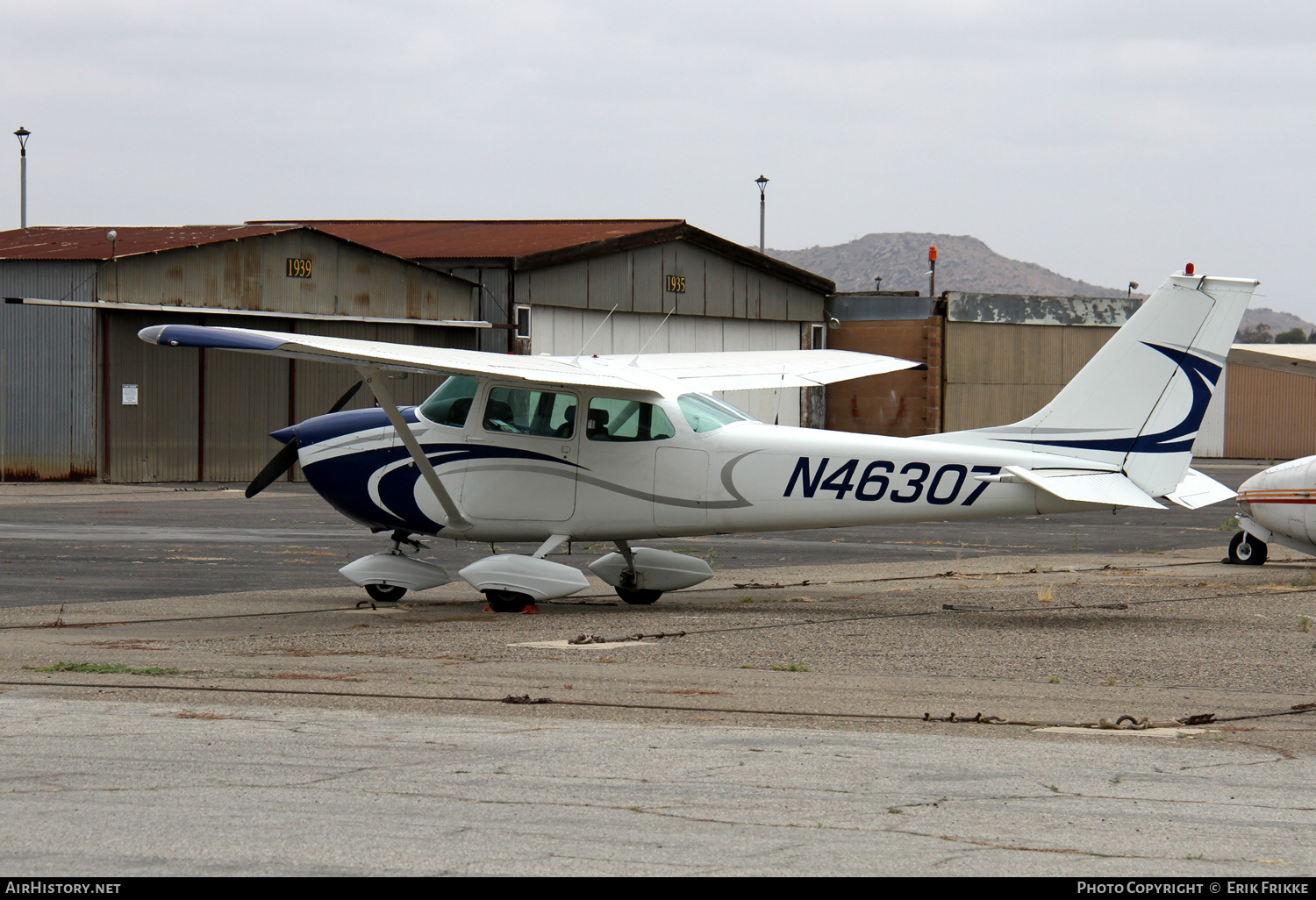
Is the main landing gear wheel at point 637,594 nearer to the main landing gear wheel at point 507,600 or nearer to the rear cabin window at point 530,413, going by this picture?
the main landing gear wheel at point 507,600

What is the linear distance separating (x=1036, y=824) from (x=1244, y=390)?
161ft

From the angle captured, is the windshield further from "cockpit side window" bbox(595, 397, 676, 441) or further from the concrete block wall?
the concrete block wall

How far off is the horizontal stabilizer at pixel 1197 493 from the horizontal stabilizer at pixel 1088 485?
238 millimetres

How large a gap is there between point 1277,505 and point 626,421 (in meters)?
8.20

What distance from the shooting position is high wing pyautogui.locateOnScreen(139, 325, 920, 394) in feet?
34.0

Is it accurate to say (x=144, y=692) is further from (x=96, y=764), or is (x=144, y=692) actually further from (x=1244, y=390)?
(x=1244, y=390)

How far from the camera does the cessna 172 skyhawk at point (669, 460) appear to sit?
12.0 metres

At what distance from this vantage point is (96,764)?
6188mm

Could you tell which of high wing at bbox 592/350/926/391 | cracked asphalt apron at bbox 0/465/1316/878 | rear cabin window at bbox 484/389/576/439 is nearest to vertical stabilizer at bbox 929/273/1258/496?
cracked asphalt apron at bbox 0/465/1316/878

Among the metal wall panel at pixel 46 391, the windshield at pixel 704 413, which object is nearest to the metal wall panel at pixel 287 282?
the metal wall panel at pixel 46 391

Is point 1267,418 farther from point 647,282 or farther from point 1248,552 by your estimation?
point 1248,552

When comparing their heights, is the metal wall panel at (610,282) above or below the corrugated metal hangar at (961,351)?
above

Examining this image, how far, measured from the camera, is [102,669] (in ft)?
29.0

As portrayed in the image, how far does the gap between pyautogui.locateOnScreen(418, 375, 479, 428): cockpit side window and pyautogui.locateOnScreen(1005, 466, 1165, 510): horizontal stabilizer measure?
15.7 ft
